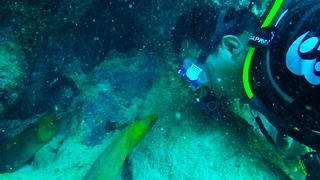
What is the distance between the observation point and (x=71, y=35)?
382cm

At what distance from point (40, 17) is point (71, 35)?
738 millimetres

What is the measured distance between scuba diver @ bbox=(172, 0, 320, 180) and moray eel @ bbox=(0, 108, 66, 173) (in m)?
1.87

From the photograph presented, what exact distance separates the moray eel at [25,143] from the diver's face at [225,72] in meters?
2.04

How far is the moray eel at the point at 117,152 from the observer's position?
96.4 inches

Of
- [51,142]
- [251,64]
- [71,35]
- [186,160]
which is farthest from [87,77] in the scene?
[251,64]

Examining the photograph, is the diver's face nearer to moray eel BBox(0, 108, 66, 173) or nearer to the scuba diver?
the scuba diver

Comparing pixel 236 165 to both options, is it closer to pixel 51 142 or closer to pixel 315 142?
pixel 315 142

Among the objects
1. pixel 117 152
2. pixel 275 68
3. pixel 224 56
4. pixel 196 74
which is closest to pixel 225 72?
pixel 224 56

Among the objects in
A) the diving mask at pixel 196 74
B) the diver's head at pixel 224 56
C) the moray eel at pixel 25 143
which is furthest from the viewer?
the moray eel at pixel 25 143

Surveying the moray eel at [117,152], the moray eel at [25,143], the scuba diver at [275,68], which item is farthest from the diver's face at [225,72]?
the moray eel at [25,143]

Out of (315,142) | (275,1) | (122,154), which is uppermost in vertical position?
(275,1)

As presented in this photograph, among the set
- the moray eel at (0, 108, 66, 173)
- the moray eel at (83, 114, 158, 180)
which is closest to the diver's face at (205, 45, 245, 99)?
the moray eel at (83, 114, 158, 180)

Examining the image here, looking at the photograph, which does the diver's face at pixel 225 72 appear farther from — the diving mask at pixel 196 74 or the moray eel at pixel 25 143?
the moray eel at pixel 25 143

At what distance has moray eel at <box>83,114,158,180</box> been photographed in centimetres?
245
